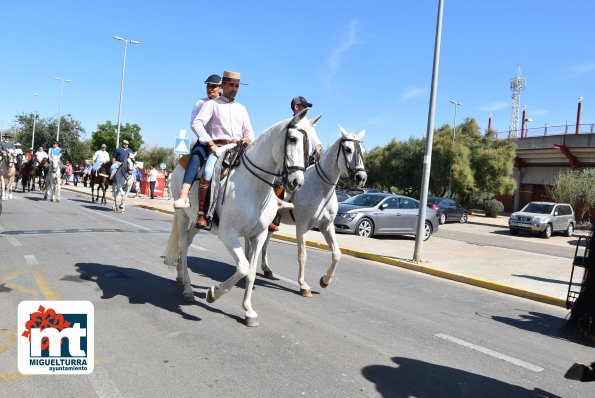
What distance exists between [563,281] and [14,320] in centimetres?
1009

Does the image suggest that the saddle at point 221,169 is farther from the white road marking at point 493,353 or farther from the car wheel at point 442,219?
the car wheel at point 442,219

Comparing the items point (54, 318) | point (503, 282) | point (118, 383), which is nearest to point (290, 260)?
point (503, 282)

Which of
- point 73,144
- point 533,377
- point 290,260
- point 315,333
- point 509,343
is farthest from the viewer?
point 73,144

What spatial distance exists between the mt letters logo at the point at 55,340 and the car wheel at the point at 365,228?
12.3 meters

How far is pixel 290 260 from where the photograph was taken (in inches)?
378

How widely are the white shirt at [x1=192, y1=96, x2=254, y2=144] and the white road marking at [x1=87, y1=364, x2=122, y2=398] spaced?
2.87 m

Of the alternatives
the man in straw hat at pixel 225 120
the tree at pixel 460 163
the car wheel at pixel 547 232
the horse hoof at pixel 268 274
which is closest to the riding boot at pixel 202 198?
the man in straw hat at pixel 225 120

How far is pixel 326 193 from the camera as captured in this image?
269 inches

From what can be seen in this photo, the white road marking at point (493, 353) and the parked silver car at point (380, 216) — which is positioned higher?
the parked silver car at point (380, 216)

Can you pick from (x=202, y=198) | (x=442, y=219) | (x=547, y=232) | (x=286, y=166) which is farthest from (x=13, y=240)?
(x=442, y=219)

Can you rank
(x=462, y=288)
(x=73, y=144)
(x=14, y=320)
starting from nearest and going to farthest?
1. (x=14, y=320)
2. (x=462, y=288)
3. (x=73, y=144)

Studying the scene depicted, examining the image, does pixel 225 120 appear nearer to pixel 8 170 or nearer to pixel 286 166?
pixel 286 166

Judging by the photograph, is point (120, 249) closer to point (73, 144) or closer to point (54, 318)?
point (54, 318)

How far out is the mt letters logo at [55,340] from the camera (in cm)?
365
